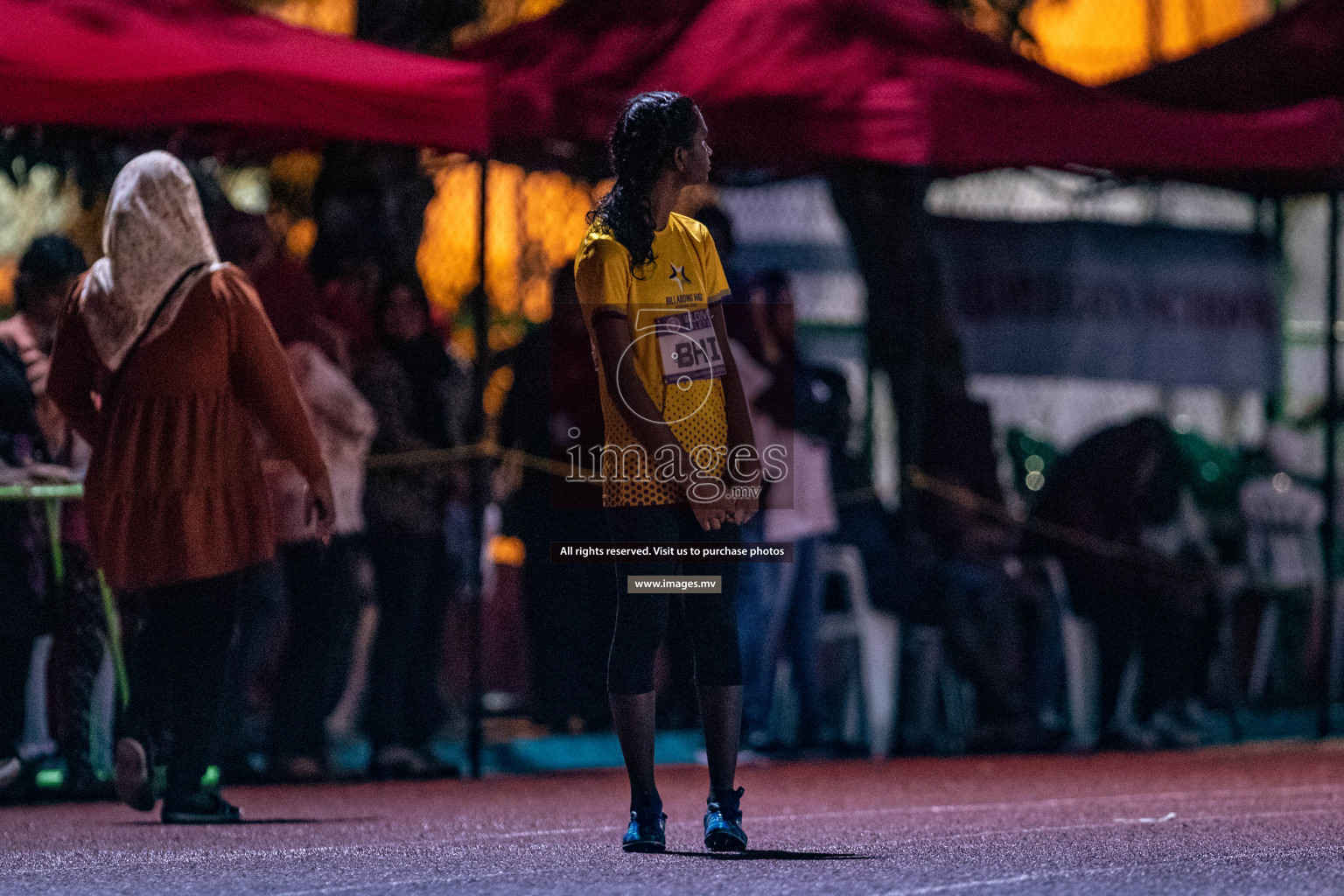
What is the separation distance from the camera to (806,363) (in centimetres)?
933

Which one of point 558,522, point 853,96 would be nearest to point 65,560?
point 558,522

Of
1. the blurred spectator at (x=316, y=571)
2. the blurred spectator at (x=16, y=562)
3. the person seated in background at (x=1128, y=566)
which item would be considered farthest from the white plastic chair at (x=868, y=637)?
the blurred spectator at (x=16, y=562)

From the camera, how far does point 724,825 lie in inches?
216

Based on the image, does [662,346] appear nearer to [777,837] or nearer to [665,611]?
[665,611]

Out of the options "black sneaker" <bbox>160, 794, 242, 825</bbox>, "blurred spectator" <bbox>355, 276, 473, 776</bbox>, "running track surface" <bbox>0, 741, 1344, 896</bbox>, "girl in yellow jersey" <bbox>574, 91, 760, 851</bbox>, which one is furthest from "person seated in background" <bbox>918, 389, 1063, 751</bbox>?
"girl in yellow jersey" <bbox>574, 91, 760, 851</bbox>

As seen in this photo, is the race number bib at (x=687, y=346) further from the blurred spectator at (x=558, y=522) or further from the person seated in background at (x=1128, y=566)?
the person seated in background at (x=1128, y=566)

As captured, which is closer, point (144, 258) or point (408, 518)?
point (144, 258)

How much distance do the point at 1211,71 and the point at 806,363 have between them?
3.13 metres

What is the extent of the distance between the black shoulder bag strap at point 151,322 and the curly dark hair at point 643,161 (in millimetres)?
1675

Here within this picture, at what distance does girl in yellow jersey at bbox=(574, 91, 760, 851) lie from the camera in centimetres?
535

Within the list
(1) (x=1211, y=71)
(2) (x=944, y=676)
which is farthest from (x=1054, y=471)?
(1) (x=1211, y=71)

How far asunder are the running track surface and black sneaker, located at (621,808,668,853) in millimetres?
43

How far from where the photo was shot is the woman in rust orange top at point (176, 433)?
6496 millimetres

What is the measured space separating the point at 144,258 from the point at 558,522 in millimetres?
3030
